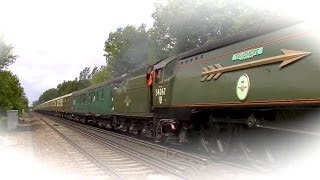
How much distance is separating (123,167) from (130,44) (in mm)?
61374

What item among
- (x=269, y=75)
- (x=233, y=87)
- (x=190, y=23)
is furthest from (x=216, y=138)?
(x=190, y=23)

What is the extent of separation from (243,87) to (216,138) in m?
2.63

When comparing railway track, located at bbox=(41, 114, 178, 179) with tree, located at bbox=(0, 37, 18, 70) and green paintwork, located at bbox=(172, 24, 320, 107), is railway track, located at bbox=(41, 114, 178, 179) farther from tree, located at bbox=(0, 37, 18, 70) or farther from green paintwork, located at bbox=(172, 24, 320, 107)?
tree, located at bbox=(0, 37, 18, 70)

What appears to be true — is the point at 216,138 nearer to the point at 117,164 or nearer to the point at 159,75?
the point at 117,164

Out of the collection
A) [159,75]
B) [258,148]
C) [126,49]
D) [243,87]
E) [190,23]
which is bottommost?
[258,148]

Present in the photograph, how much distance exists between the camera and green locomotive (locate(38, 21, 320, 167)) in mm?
8047

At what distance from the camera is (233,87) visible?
10508 millimetres

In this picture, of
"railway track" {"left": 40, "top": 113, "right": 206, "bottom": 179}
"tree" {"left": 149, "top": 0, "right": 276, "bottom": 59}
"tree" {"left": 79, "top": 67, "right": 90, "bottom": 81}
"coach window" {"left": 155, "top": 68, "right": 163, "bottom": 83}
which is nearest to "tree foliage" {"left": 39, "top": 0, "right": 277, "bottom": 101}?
"tree" {"left": 149, "top": 0, "right": 276, "bottom": 59}

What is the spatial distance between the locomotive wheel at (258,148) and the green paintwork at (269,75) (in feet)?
2.62

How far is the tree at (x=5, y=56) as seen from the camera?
33188 mm

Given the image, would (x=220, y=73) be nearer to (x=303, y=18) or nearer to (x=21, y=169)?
(x=303, y=18)

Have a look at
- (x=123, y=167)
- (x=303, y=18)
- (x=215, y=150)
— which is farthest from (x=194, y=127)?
(x=303, y=18)

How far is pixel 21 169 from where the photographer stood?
40.4ft

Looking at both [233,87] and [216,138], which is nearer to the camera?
[233,87]
